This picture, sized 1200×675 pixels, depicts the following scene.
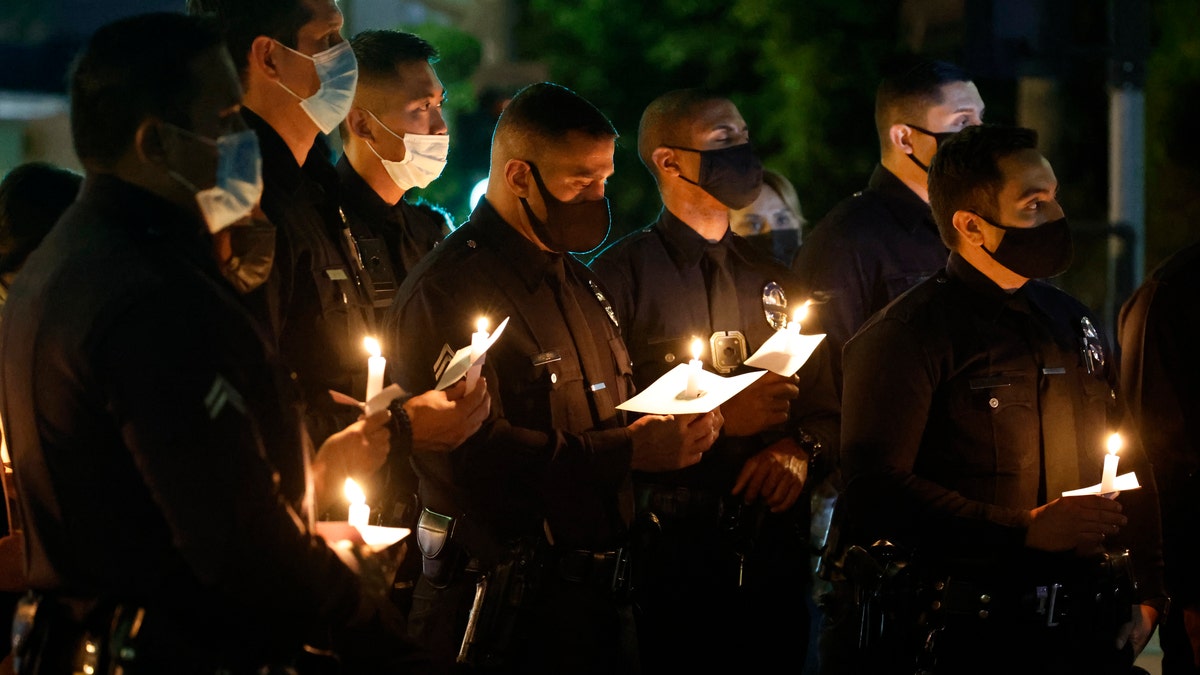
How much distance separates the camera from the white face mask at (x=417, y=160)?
5.62m

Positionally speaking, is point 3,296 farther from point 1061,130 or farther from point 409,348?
point 1061,130

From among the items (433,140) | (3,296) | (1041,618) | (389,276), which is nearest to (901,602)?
(1041,618)

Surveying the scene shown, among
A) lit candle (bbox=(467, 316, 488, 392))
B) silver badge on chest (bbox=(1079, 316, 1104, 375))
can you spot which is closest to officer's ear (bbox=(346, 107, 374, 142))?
lit candle (bbox=(467, 316, 488, 392))

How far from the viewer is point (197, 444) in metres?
2.85

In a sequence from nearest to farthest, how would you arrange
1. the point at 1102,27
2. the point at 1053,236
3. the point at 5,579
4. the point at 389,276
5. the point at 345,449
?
the point at 345,449 → the point at 5,579 → the point at 1053,236 → the point at 389,276 → the point at 1102,27

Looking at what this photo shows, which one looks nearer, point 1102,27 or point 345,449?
point 345,449

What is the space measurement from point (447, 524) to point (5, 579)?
1.31m

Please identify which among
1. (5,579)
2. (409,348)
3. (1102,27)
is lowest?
→ (5,579)

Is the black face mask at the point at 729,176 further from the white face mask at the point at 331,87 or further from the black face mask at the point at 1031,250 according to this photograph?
the white face mask at the point at 331,87

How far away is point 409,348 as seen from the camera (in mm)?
4570

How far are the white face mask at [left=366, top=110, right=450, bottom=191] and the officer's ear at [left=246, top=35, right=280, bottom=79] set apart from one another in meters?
1.13

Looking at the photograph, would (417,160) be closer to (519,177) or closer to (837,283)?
(519,177)

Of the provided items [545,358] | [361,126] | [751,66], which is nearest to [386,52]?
[361,126]

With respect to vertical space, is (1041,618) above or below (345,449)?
below
